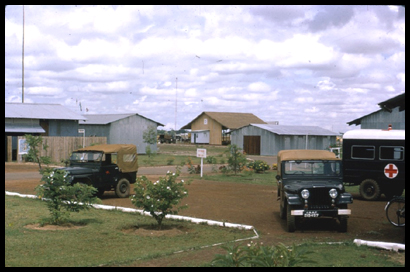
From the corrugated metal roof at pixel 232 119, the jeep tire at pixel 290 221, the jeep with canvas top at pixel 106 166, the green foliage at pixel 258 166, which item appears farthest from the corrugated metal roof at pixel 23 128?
the corrugated metal roof at pixel 232 119

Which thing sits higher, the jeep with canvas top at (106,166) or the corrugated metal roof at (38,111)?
the corrugated metal roof at (38,111)

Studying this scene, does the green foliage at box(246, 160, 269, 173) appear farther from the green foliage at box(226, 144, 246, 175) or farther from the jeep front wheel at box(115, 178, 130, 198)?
the jeep front wheel at box(115, 178, 130, 198)

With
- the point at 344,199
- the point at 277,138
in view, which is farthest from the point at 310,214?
the point at 277,138

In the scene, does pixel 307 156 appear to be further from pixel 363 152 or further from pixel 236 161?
pixel 236 161

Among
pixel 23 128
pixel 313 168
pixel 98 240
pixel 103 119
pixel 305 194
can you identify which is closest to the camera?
pixel 98 240

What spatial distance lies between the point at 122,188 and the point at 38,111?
28.4 m

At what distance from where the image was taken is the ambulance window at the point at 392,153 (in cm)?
1891

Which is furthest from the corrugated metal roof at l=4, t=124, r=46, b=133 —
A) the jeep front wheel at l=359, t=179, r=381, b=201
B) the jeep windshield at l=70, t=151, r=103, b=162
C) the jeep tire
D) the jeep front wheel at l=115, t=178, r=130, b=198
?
the jeep tire

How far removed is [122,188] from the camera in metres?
18.7

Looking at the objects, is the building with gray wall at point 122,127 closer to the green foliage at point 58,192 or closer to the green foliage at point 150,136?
the green foliage at point 150,136

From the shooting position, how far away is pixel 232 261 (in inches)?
244

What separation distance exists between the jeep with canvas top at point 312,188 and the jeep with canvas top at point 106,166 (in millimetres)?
7141

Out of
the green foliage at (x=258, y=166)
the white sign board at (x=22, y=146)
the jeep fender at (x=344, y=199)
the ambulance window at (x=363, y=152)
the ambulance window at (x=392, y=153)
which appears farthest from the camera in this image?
the white sign board at (x=22, y=146)

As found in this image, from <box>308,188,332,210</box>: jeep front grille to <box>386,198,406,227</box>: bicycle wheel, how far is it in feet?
5.81
